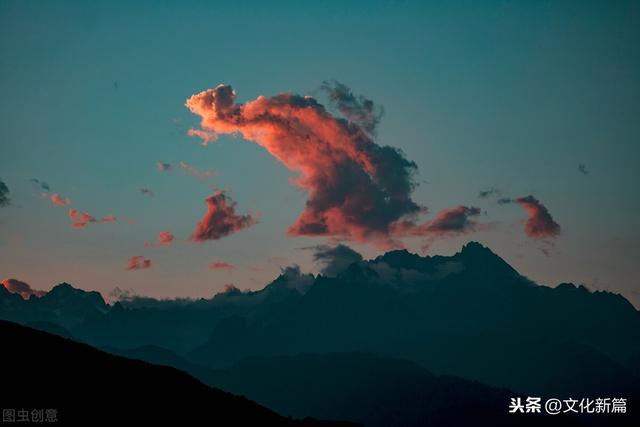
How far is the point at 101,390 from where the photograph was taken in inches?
5822

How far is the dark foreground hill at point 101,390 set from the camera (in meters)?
134

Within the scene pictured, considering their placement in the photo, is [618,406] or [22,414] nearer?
[22,414]

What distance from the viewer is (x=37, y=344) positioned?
531 feet

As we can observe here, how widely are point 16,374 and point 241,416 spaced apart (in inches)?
2007

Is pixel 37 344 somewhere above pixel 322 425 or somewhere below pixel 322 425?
above

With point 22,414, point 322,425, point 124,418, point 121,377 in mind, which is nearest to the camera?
point 22,414

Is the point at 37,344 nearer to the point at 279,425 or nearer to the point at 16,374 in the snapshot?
the point at 16,374

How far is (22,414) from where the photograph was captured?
123 m

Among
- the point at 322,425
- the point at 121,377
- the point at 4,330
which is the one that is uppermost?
the point at 4,330

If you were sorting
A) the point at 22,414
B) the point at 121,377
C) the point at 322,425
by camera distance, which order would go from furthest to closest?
the point at 322,425
the point at 121,377
the point at 22,414

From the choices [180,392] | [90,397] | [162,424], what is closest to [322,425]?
[180,392]

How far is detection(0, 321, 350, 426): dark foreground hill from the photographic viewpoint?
134 m

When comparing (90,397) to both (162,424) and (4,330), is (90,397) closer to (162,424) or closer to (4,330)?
(162,424)

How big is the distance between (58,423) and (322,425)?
67887 millimetres
